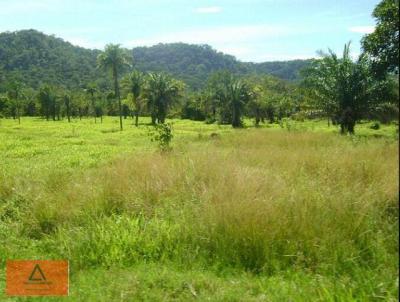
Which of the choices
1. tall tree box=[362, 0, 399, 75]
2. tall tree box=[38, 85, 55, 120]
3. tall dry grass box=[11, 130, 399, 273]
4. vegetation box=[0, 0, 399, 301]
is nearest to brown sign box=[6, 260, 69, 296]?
vegetation box=[0, 0, 399, 301]

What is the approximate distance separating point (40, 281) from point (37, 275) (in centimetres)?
11

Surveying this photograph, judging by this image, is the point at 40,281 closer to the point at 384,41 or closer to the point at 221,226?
the point at 221,226

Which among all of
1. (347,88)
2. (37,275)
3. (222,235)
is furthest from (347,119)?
(37,275)

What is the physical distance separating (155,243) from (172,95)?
53609 millimetres

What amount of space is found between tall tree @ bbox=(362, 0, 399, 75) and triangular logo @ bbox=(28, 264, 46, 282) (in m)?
25.0

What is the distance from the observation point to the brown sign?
458cm

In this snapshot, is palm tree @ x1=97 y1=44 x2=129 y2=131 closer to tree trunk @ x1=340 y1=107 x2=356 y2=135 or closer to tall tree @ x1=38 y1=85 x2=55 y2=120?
tree trunk @ x1=340 y1=107 x2=356 y2=135

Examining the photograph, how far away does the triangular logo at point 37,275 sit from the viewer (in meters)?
4.59

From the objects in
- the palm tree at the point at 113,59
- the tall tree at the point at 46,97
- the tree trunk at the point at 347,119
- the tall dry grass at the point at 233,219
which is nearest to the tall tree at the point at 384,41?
the tree trunk at the point at 347,119

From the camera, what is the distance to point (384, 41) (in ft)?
85.0

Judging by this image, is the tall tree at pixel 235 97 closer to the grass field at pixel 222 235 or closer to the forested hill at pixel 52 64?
the grass field at pixel 222 235

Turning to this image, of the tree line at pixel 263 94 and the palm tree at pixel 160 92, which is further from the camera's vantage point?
the palm tree at pixel 160 92

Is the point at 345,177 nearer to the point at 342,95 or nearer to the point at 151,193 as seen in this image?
the point at 151,193

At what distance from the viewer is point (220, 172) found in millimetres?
8219
